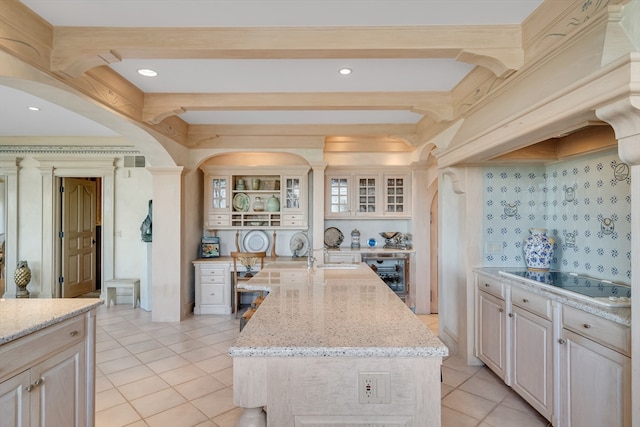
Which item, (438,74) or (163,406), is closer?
(163,406)

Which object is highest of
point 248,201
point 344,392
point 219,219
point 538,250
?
point 248,201

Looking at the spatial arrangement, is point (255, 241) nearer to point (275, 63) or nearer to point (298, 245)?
point (298, 245)

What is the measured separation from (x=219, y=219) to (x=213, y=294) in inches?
43.5

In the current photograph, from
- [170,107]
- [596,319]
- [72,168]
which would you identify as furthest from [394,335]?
[72,168]

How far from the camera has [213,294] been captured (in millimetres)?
4688

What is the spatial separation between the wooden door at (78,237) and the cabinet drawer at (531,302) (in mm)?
6415

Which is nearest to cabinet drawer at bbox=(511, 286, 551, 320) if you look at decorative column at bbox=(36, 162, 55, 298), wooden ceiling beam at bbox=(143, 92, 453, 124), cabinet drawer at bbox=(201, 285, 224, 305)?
wooden ceiling beam at bbox=(143, 92, 453, 124)

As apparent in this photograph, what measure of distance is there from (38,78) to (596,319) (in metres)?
3.62

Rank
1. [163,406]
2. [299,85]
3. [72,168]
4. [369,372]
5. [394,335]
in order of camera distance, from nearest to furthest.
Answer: [369,372], [394,335], [163,406], [299,85], [72,168]

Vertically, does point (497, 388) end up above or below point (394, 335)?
below

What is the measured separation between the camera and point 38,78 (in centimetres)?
214

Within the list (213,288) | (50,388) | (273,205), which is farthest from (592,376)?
(213,288)

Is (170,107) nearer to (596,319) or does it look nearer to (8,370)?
(8,370)

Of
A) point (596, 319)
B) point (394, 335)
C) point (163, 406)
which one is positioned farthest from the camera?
point (163, 406)
